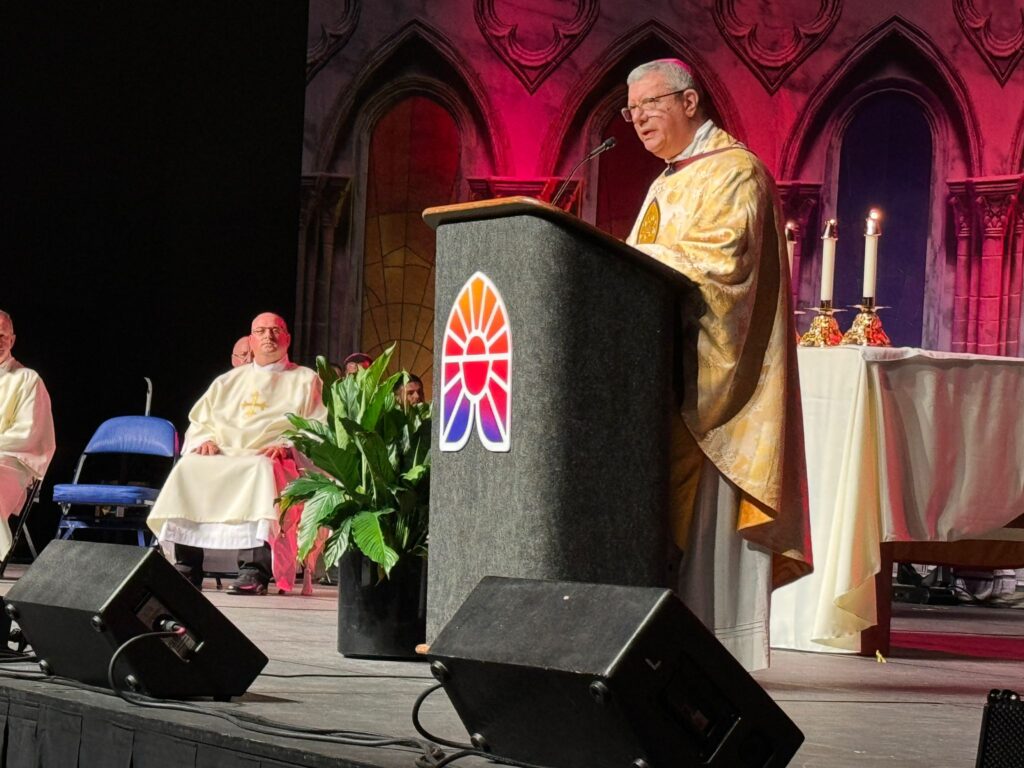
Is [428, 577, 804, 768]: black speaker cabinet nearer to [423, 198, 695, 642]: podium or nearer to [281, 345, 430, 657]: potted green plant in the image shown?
[423, 198, 695, 642]: podium

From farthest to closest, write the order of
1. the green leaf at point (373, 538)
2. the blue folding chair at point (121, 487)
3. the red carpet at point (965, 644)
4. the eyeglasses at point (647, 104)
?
1. the blue folding chair at point (121, 487)
2. the red carpet at point (965, 644)
3. the green leaf at point (373, 538)
4. the eyeglasses at point (647, 104)

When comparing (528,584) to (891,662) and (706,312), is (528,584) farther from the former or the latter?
(891,662)

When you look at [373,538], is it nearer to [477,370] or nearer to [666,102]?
[477,370]

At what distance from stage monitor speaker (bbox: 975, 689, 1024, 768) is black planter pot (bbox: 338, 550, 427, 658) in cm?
239

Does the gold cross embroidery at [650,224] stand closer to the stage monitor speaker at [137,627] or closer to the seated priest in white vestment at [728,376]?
the seated priest in white vestment at [728,376]

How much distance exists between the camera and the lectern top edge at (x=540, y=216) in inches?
121

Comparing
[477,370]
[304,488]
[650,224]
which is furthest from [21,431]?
[477,370]

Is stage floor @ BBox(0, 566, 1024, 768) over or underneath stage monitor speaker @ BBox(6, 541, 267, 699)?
underneath

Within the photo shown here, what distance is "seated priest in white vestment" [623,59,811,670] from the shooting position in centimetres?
353

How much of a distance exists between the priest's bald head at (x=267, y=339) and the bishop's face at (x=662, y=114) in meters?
4.52

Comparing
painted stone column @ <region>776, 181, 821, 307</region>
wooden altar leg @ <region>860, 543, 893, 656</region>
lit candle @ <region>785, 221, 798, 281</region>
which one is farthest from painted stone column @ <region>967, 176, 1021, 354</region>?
wooden altar leg @ <region>860, 543, 893, 656</region>

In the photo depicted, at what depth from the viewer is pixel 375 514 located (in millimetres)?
4230

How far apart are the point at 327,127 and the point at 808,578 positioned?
5443 millimetres

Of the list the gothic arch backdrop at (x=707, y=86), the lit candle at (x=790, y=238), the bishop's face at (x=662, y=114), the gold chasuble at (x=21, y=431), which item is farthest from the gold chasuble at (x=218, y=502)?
the bishop's face at (x=662, y=114)
